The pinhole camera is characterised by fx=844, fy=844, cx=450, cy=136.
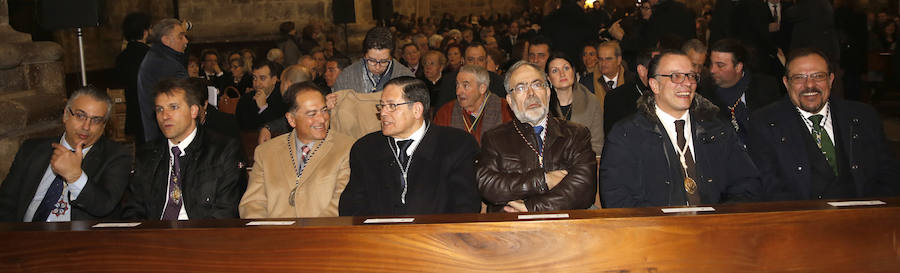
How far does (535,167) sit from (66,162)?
2224mm

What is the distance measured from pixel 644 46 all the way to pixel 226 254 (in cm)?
710

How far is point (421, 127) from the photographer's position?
4.20 meters

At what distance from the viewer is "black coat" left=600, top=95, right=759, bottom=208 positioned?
3828 millimetres

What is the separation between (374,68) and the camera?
6.27 m

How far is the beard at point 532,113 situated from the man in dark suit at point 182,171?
146 centimetres

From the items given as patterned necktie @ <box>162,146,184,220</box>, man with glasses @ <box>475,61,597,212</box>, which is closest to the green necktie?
man with glasses @ <box>475,61,597,212</box>

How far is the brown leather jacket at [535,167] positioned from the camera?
399 cm

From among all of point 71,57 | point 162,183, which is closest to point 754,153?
point 162,183

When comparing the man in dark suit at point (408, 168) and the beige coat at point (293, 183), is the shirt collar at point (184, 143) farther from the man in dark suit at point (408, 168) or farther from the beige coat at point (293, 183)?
the man in dark suit at point (408, 168)

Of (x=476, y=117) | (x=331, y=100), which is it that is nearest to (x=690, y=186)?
(x=476, y=117)

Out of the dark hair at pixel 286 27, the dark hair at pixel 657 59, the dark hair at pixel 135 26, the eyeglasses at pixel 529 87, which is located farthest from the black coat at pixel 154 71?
the dark hair at pixel 286 27

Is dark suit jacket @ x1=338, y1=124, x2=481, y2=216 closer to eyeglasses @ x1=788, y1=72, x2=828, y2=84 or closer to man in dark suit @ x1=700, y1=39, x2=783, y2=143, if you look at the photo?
eyeglasses @ x1=788, y1=72, x2=828, y2=84

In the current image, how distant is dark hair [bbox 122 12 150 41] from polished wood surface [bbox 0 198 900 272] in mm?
4955

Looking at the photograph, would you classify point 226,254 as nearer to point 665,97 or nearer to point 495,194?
point 495,194
